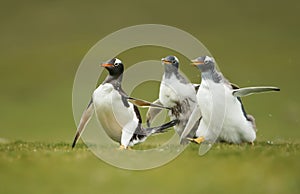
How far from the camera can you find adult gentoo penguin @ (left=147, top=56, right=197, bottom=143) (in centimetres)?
1213

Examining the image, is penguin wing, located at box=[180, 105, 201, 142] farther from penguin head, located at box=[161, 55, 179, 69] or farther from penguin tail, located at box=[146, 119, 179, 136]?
penguin head, located at box=[161, 55, 179, 69]

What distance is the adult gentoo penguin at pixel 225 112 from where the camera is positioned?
38.7 ft

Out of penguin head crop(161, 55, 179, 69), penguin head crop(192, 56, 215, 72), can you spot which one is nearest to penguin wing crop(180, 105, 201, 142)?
penguin head crop(192, 56, 215, 72)

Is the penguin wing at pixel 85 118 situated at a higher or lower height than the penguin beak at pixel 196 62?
lower

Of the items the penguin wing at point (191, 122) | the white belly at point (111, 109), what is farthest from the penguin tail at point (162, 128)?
the white belly at point (111, 109)

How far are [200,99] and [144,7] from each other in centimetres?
4383

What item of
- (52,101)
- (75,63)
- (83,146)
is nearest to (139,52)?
(75,63)

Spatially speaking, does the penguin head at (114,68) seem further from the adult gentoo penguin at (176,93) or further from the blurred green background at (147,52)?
the blurred green background at (147,52)

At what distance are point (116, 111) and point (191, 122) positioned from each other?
1.32m

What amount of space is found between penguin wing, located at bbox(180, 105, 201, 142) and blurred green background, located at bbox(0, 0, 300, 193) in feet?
41.5

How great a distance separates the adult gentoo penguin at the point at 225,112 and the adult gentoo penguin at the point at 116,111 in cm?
71

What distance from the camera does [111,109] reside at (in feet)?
38.6

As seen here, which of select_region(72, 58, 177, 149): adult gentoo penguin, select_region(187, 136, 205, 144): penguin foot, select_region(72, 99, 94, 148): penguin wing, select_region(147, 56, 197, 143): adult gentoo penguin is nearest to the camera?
select_region(187, 136, 205, 144): penguin foot

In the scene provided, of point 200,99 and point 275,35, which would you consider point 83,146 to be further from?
point 275,35
